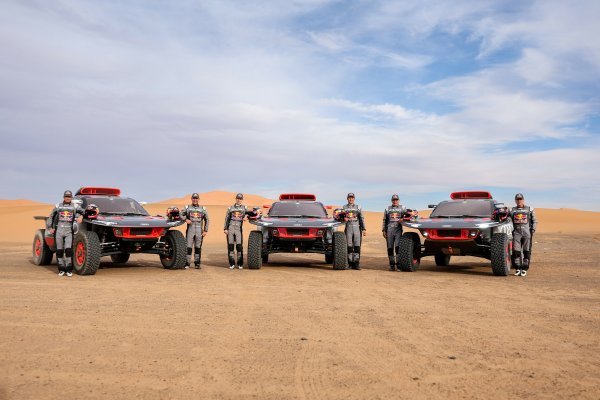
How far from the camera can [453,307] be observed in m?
8.19

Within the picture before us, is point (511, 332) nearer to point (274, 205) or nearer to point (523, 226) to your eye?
point (523, 226)

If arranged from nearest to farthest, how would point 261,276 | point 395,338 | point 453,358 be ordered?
point 453,358 → point 395,338 → point 261,276

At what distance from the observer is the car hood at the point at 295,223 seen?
43.0ft

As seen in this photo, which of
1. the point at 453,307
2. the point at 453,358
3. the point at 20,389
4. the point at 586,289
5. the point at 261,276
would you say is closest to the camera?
the point at 20,389

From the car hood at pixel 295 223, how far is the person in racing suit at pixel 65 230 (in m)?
4.17

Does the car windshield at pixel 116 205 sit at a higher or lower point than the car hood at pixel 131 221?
higher

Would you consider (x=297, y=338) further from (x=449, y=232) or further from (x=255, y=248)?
(x=255, y=248)

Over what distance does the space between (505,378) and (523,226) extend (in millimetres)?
9099

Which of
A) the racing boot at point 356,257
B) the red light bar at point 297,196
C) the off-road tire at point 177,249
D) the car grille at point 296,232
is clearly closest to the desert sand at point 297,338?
the car grille at point 296,232

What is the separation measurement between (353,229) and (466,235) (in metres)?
2.85

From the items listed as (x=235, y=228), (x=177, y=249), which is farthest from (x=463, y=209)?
(x=177, y=249)

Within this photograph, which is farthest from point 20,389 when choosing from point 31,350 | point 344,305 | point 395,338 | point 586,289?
point 586,289

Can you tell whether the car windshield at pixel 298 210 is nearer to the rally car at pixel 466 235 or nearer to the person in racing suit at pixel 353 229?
the person in racing suit at pixel 353 229

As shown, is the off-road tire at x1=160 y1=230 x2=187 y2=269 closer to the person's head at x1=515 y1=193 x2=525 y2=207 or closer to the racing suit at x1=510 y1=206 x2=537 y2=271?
the racing suit at x1=510 y1=206 x2=537 y2=271
